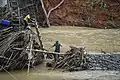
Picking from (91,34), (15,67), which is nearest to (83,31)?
(91,34)

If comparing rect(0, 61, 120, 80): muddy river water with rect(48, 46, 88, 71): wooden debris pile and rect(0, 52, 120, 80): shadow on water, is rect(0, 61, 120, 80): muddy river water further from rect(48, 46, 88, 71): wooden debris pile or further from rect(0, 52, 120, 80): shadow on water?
rect(48, 46, 88, 71): wooden debris pile

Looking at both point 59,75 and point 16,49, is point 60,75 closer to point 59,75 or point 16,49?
point 59,75

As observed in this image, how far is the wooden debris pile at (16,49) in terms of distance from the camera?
12.4 meters

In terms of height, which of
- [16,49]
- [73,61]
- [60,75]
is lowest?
[60,75]

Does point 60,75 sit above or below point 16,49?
below

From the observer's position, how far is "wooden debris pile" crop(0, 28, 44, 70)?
40.6 ft

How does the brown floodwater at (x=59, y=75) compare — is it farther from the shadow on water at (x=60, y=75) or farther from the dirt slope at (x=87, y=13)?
the dirt slope at (x=87, y=13)

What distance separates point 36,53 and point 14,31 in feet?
3.69

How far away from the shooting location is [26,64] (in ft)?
41.2

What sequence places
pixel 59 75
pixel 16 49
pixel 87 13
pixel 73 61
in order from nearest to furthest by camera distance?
pixel 59 75 < pixel 16 49 < pixel 73 61 < pixel 87 13

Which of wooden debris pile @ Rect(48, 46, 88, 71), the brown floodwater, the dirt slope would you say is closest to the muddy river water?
the brown floodwater

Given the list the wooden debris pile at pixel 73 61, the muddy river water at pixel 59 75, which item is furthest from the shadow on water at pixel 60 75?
the wooden debris pile at pixel 73 61

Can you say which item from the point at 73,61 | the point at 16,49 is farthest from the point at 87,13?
the point at 16,49

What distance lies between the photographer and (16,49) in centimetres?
1238
